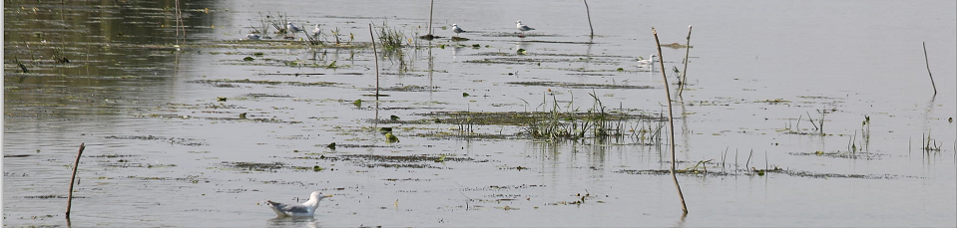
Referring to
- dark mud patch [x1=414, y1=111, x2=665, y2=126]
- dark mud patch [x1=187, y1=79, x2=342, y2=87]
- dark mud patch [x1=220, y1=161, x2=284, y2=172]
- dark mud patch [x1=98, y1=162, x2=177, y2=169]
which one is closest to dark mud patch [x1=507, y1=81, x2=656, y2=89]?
dark mud patch [x1=187, y1=79, x2=342, y2=87]

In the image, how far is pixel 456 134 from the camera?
15258mm

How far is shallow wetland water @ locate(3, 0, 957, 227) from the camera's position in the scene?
1105 cm

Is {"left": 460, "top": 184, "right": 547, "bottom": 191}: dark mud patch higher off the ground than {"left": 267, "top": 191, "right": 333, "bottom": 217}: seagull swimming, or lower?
higher

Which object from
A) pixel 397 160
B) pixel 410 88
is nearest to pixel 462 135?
pixel 397 160

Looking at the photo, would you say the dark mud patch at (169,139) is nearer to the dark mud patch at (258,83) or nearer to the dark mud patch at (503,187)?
the dark mud patch at (503,187)

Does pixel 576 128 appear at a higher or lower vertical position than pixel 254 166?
higher

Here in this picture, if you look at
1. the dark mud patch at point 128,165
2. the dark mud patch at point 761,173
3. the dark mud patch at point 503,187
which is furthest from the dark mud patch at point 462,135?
the dark mud patch at point 128,165

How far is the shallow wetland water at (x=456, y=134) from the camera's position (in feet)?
36.2

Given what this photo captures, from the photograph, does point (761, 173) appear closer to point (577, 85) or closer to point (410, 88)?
point (410, 88)

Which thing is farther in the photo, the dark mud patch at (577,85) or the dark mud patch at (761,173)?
the dark mud patch at (577,85)

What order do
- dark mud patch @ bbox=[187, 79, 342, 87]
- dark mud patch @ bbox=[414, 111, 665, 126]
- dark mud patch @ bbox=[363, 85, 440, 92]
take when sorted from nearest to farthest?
dark mud patch @ bbox=[414, 111, 665, 126] < dark mud patch @ bbox=[187, 79, 342, 87] < dark mud patch @ bbox=[363, 85, 440, 92]

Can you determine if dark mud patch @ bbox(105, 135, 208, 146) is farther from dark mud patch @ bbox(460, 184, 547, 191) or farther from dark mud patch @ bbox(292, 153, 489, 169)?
dark mud patch @ bbox(460, 184, 547, 191)

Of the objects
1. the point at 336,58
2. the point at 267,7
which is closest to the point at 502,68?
the point at 336,58

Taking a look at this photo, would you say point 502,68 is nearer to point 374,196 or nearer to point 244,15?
point 374,196
